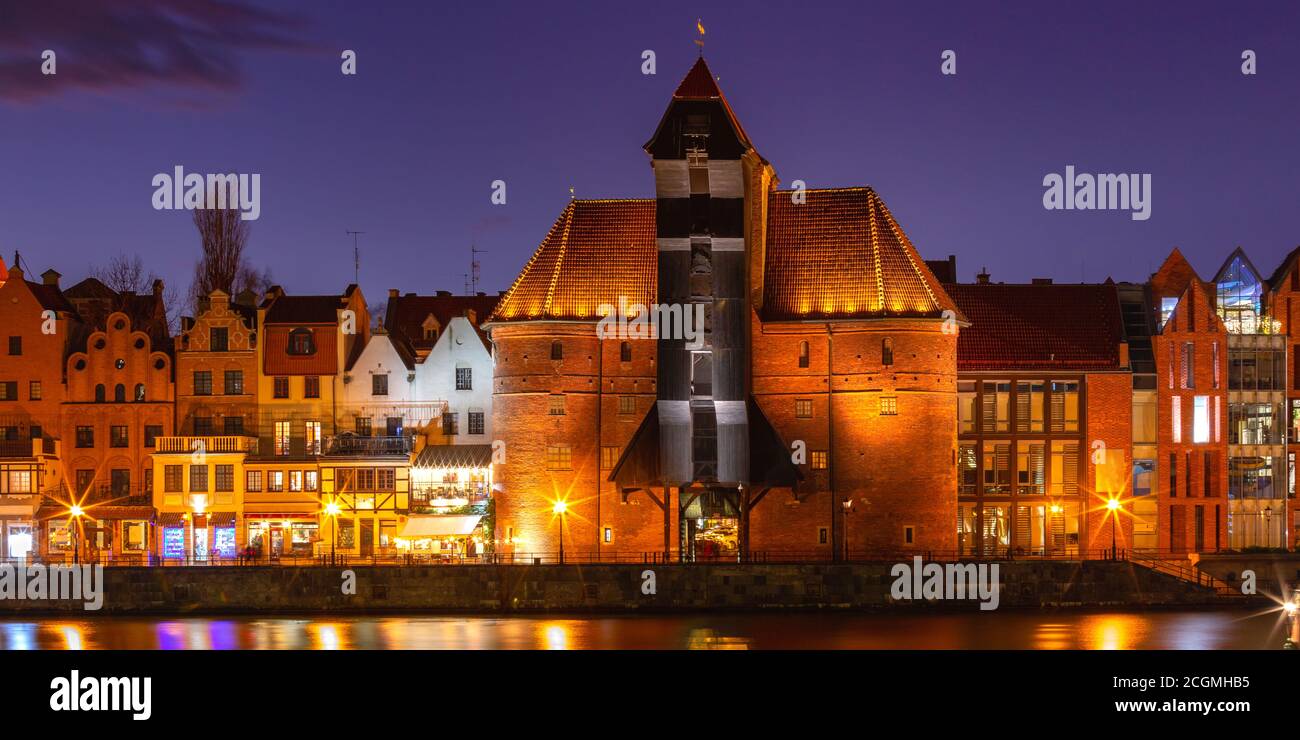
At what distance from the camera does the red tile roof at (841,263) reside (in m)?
71.3

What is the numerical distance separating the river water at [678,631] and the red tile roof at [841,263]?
40.5 ft

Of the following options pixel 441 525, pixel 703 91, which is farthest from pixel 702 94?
pixel 441 525

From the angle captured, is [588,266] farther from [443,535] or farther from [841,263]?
[443,535]

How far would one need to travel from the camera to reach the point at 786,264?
73.3m

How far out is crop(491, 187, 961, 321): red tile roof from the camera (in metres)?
71.6

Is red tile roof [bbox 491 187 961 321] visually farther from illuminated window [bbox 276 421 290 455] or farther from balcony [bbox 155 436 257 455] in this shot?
balcony [bbox 155 436 257 455]

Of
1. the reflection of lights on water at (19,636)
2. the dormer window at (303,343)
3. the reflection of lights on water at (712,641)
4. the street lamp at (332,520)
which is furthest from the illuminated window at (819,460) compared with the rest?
the reflection of lights on water at (19,636)

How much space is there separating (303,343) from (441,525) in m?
11.6

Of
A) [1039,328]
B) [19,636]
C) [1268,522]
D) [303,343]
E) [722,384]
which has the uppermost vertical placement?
[1039,328]

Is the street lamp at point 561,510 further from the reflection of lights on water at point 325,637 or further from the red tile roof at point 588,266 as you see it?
the reflection of lights on water at point 325,637
